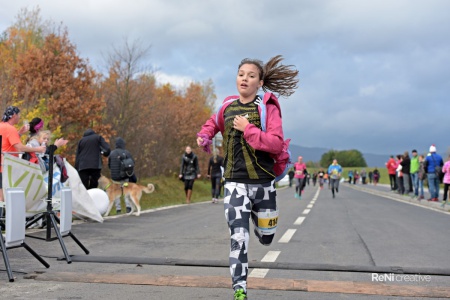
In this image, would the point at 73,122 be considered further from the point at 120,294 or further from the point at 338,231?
the point at 120,294

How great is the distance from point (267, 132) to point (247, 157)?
24cm

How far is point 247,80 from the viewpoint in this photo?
4305mm

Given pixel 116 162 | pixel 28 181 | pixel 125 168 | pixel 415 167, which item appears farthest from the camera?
pixel 415 167

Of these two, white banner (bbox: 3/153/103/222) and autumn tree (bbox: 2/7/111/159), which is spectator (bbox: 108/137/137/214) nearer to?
white banner (bbox: 3/153/103/222)

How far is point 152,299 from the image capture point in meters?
4.54

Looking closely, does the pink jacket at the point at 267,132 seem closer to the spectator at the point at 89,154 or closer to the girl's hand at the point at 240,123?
the girl's hand at the point at 240,123

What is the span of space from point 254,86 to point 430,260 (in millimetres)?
4066

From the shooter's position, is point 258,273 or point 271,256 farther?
point 271,256

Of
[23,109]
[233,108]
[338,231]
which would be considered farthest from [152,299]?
[23,109]

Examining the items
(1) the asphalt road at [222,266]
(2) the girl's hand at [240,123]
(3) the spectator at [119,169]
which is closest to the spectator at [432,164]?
(1) the asphalt road at [222,266]

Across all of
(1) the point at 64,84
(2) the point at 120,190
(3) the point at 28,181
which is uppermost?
(1) the point at 64,84

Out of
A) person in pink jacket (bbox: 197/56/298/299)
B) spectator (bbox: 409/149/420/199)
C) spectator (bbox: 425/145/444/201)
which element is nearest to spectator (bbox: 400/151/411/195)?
spectator (bbox: 409/149/420/199)

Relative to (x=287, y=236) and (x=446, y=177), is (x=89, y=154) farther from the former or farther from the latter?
(x=446, y=177)

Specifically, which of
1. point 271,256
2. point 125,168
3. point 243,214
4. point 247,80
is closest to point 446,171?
point 125,168
